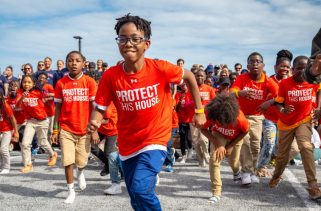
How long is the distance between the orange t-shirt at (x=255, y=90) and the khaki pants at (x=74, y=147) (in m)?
2.78

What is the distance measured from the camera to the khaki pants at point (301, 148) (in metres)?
5.68

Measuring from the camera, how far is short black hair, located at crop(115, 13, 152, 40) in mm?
3858

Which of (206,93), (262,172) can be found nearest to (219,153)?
(262,172)

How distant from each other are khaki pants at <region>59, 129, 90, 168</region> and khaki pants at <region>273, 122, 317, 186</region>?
3.04m

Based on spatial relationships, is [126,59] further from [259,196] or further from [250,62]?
[250,62]

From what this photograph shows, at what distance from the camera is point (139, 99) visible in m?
3.82

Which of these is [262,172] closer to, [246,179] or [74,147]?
[246,179]

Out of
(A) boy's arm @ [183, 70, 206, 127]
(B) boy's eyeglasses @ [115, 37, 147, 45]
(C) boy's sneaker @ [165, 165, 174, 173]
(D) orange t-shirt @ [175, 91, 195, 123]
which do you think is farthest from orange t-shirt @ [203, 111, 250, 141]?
(D) orange t-shirt @ [175, 91, 195, 123]

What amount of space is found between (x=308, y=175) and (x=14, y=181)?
5.02m

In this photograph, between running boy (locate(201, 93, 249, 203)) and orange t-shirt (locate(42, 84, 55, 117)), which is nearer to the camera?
running boy (locate(201, 93, 249, 203))

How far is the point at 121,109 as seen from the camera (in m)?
3.92

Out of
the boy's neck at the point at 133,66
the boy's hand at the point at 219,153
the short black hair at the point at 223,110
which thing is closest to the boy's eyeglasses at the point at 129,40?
the boy's neck at the point at 133,66

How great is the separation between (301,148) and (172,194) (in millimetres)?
2022

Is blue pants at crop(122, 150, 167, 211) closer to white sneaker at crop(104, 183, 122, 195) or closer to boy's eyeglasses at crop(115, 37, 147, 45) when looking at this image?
boy's eyeglasses at crop(115, 37, 147, 45)
